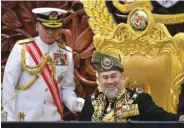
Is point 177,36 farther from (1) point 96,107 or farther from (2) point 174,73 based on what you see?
(1) point 96,107

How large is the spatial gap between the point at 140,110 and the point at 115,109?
12 centimetres

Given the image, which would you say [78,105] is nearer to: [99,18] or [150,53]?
[150,53]

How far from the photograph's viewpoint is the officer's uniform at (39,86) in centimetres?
450

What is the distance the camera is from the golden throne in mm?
4566

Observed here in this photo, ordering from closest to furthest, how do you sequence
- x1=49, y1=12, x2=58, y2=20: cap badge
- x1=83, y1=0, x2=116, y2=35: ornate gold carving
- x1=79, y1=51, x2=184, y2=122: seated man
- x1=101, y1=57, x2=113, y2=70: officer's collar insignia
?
x1=79, y1=51, x2=184, y2=122: seated man → x1=101, y1=57, x2=113, y2=70: officer's collar insignia → x1=49, y1=12, x2=58, y2=20: cap badge → x1=83, y1=0, x2=116, y2=35: ornate gold carving

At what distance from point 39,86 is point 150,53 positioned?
26.1 inches

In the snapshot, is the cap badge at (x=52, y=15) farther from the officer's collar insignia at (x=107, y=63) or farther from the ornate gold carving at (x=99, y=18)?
the officer's collar insignia at (x=107, y=63)

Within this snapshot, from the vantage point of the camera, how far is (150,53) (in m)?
4.68

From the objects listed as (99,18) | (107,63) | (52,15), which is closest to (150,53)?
(99,18)

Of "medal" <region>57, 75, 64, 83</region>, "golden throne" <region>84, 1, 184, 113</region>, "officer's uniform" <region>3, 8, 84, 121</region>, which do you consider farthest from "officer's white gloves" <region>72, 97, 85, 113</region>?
"golden throne" <region>84, 1, 184, 113</region>

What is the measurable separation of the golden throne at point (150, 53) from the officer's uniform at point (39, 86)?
0.32 meters

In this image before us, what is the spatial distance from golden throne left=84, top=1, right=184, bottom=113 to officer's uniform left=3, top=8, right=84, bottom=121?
32cm

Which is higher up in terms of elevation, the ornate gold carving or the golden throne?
the ornate gold carving

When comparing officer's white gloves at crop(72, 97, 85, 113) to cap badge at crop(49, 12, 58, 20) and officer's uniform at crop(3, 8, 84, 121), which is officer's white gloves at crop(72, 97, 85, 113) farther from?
cap badge at crop(49, 12, 58, 20)
